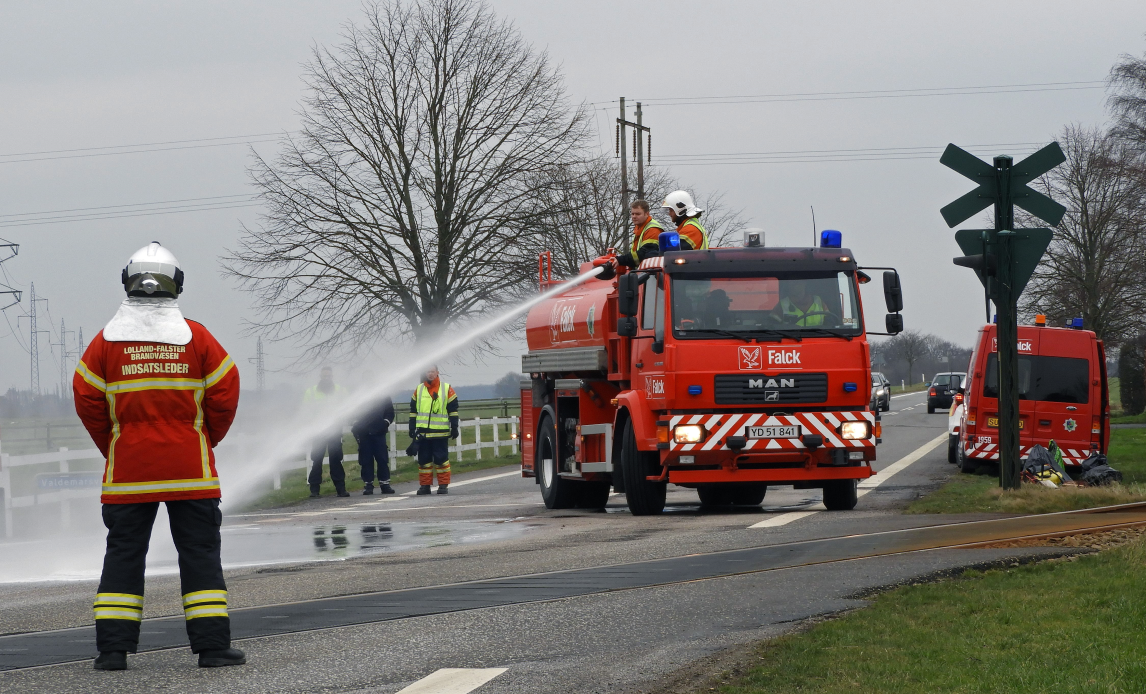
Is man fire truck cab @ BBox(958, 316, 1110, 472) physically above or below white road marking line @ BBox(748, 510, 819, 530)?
above

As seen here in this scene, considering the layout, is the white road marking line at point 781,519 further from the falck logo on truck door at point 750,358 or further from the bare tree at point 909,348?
the bare tree at point 909,348

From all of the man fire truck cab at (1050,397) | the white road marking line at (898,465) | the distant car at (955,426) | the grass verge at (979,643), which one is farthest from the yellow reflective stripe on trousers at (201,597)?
the distant car at (955,426)

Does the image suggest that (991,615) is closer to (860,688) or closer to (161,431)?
(860,688)

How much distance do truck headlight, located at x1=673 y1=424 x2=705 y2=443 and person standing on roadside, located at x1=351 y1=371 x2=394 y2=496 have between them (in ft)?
29.2

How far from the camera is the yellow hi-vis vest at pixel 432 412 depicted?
66.7ft

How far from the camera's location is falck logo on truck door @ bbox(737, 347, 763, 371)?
12719mm

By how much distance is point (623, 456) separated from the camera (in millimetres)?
13477

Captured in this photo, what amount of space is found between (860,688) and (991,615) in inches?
71.3

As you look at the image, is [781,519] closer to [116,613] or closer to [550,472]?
[550,472]

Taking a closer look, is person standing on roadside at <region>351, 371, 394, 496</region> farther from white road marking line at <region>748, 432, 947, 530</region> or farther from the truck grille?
the truck grille

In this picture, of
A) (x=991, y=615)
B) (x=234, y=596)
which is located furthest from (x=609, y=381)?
(x=991, y=615)

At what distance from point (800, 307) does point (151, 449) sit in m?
8.09

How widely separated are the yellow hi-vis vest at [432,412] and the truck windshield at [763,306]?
825 centimetres

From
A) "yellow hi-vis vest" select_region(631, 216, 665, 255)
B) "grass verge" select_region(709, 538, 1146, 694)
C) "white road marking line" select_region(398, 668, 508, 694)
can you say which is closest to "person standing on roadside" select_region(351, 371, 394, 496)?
"yellow hi-vis vest" select_region(631, 216, 665, 255)
